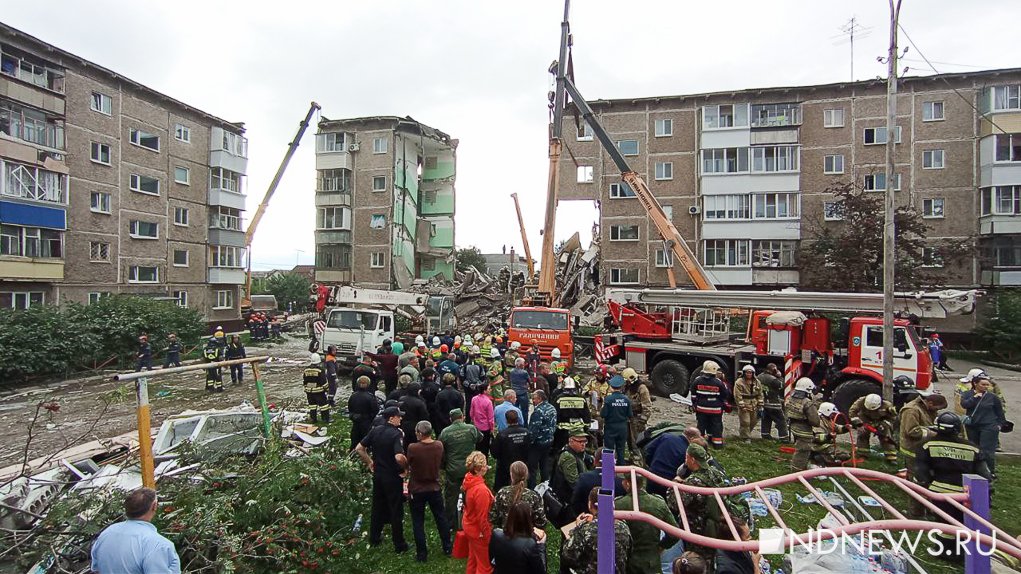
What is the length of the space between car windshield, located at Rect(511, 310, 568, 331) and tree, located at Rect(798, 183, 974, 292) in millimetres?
16026

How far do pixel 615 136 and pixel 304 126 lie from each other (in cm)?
1909

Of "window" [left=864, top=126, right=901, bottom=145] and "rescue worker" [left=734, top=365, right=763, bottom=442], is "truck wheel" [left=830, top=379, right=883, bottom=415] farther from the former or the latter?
"window" [left=864, top=126, right=901, bottom=145]

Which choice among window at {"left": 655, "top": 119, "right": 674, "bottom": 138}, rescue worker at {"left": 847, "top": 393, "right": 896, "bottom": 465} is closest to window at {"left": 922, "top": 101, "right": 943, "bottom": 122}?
window at {"left": 655, "top": 119, "right": 674, "bottom": 138}

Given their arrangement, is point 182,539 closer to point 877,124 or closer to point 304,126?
point 304,126

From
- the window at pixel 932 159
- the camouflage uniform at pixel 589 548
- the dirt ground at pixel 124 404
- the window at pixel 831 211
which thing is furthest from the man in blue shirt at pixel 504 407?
the window at pixel 932 159

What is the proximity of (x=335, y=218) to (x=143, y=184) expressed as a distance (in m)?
11.8

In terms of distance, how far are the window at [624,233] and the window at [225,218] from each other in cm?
2340

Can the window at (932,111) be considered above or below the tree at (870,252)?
above

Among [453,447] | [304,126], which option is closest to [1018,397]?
[453,447]

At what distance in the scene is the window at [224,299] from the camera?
30263 millimetres

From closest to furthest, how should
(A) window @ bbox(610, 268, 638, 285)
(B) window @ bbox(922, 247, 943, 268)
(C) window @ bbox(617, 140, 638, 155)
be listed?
(B) window @ bbox(922, 247, 943, 268) < (A) window @ bbox(610, 268, 638, 285) < (C) window @ bbox(617, 140, 638, 155)

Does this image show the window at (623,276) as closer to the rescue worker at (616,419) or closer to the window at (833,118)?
the window at (833,118)

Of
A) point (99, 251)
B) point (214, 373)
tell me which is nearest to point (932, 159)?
point (214, 373)

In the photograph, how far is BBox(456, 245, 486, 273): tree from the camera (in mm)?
52662
